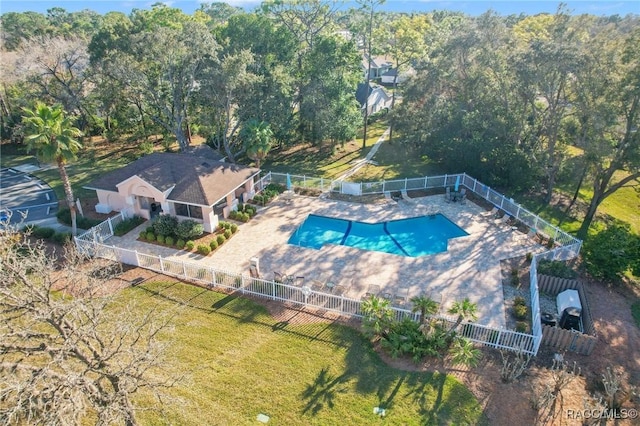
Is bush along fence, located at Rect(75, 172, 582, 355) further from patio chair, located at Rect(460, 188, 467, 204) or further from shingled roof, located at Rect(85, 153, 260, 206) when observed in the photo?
shingled roof, located at Rect(85, 153, 260, 206)

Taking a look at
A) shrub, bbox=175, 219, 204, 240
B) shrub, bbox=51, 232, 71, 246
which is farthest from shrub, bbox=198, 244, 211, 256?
shrub, bbox=51, 232, 71, 246

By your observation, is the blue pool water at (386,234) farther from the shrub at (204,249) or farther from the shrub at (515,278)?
the shrub at (204,249)

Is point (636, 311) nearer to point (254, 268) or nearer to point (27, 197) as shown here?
point (254, 268)

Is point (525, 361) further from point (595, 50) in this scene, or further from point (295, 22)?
point (295, 22)

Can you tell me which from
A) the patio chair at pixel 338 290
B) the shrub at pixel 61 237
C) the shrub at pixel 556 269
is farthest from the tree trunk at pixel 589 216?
the shrub at pixel 61 237

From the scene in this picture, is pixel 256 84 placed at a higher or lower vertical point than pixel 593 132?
higher

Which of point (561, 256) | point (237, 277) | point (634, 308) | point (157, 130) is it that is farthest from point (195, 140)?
point (634, 308)

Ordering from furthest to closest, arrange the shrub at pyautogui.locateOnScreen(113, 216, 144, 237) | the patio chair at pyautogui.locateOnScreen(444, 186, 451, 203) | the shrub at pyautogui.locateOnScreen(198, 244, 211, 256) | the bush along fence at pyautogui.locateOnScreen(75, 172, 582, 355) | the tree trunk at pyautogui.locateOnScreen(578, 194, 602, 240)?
the patio chair at pyautogui.locateOnScreen(444, 186, 451, 203), the tree trunk at pyautogui.locateOnScreen(578, 194, 602, 240), the shrub at pyautogui.locateOnScreen(113, 216, 144, 237), the shrub at pyautogui.locateOnScreen(198, 244, 211, 256), the bush along fence at pyautogui.locateOnScreen(75, 172, 582, 355)

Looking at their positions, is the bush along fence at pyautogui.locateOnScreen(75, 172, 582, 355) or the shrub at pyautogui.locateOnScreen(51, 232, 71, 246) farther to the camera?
the shrub at pyautogui.locateOnScreen(51, 232, 71, 246)
